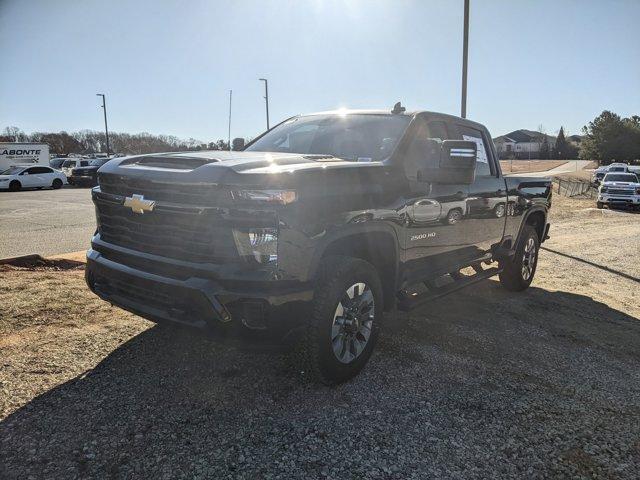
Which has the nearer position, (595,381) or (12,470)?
(12,470)

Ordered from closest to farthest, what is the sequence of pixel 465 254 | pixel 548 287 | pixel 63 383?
pixel 63 383 → pixel 465 254 → pixel 548 287

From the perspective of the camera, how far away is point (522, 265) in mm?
6176

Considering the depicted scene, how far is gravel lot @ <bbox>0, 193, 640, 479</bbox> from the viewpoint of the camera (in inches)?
103

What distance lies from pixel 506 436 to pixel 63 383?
288 cm

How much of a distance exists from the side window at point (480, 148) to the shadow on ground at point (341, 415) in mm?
1830

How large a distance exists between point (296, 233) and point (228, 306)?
572mm

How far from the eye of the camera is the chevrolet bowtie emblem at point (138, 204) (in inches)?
123

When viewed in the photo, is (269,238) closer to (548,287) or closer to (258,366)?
(258,366)

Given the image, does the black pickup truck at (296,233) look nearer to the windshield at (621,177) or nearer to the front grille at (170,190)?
the front grille at (170,190)

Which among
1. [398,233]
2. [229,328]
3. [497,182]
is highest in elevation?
[497,182]

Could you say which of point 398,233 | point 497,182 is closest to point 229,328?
point 398,233

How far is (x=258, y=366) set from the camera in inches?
146

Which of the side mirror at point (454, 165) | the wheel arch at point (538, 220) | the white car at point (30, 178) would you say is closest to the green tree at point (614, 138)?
the white car at point (30, 178)

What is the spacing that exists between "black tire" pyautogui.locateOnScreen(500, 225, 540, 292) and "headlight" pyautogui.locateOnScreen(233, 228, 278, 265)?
4131 millimetres
